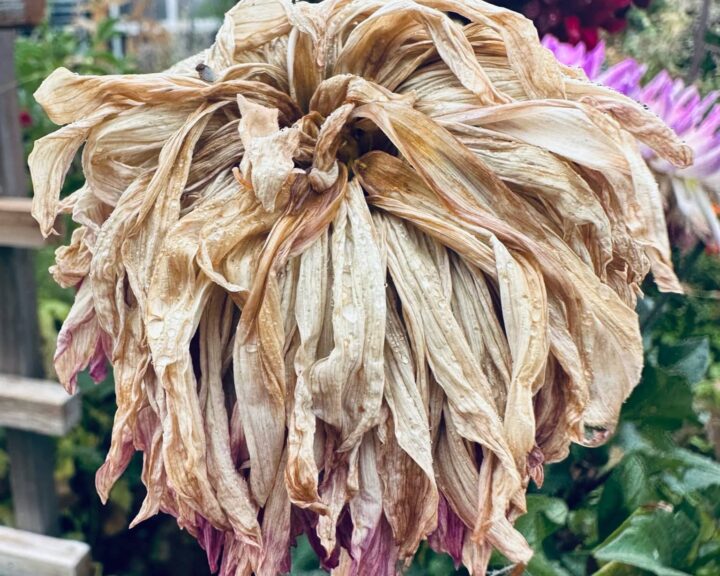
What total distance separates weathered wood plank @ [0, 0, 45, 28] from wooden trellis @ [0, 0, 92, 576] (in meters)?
0.08

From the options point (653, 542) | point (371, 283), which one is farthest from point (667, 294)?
point (371, 283)

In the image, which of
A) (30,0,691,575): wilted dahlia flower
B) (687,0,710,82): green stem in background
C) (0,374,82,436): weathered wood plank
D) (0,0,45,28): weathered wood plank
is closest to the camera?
(30,0,691,575): wilted dahlia flower

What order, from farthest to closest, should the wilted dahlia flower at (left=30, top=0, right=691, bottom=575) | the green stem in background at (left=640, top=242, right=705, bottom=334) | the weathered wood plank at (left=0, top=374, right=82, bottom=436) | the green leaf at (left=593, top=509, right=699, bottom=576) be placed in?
the weathered wood plank at (left=0, top=374, right=82, bottom=436) < the green stem in background at (left=640, top=242, right=705, bottom=334) < the green leaf at (left=593, top=509, right=699, bottom=576) < the wilted dahlia flower at (left=30, top=0, right=691, bottom=575)

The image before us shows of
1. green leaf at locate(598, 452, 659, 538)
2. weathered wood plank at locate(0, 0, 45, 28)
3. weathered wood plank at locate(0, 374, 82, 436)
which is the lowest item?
weathered wood plank at locate(0, 374, 82, 436)

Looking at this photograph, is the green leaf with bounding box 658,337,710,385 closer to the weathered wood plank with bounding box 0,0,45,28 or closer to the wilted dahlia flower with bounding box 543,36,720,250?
the wilted dahlia flower with bounding box 543,36,720,250

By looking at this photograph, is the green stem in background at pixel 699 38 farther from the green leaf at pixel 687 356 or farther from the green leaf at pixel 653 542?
the green leaf at pixel 653 542

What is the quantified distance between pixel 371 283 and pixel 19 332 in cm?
110

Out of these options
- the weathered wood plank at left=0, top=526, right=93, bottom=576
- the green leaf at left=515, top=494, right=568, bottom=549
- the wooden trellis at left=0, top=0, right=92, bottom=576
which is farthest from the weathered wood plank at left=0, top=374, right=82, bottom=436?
the green leaf at left=515, top=494, right=568, bottom=549

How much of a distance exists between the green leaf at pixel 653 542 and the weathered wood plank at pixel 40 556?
104cm

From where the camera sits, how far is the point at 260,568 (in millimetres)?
349

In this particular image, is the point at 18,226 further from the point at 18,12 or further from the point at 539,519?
the point at 539,519

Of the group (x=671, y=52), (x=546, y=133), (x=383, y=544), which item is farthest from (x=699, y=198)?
(x=671, y=52)

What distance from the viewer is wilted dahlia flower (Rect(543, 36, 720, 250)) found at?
1.86 ft

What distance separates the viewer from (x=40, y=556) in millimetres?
1264
